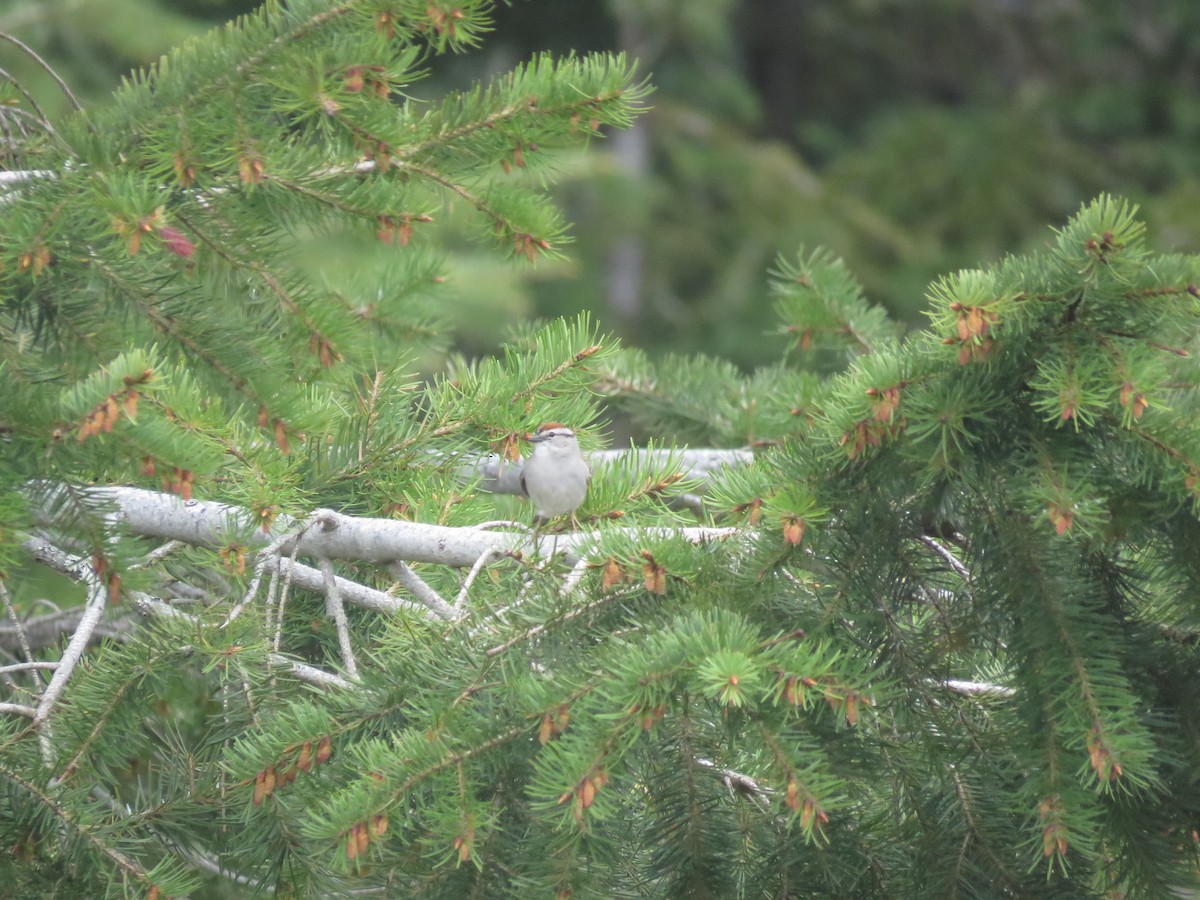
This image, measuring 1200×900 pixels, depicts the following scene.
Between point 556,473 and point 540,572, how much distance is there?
98 cm

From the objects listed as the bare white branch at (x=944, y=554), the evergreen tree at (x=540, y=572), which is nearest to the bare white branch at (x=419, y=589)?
the evergreen tree at (x=540, y=572)

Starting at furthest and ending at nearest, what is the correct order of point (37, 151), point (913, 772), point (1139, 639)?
point (37, 151), point (913, 772), point (1139, 639)

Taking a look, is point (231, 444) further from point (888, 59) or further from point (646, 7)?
point (888, 59)

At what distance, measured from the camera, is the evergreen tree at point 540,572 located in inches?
62.8

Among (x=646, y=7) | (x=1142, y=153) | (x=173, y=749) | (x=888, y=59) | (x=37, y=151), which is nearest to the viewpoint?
(x=173, y=749)

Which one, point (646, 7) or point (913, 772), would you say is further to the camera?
point (646, 7)

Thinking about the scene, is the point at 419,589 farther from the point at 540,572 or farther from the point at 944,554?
the point at 944,554

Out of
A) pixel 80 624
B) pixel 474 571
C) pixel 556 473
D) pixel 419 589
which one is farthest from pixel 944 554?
pixel 80 624

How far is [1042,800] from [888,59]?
14.6 meters

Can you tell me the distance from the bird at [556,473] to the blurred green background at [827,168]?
6.86 meters

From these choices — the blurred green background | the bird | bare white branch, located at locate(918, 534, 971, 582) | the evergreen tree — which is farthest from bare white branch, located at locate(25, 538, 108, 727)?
the blurred green background

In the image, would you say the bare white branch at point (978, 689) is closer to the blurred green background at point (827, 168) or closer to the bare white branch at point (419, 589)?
the bare white branch at point (419, 589)

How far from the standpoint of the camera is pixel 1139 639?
1.72 metres

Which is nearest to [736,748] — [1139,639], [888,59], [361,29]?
[1139,639]
